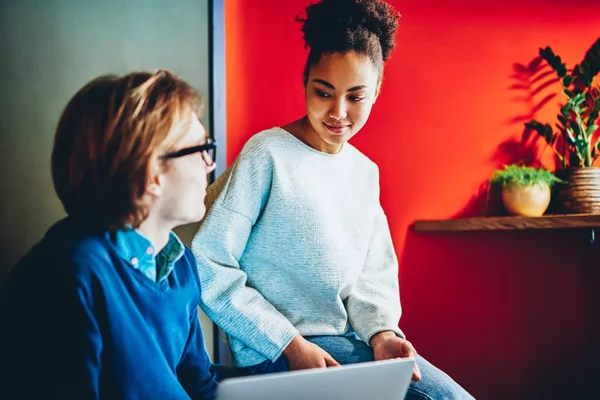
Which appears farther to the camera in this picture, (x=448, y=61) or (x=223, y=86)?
(x=448, y=61)

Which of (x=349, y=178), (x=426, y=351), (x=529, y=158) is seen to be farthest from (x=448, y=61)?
(x=426, y=351)

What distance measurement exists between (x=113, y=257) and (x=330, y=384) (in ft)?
1.36

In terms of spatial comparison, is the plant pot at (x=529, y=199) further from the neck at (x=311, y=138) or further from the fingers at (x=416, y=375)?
the fingers at (x=416, y=375)

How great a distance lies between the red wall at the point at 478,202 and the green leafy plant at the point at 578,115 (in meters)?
0.09

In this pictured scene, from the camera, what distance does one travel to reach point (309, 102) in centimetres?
140

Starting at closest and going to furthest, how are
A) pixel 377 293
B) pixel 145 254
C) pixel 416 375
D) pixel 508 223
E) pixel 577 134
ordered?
pixel 145 254 → pixel 416 375 → pixel 377 293 → pixel 508 223 → pixel 577 134

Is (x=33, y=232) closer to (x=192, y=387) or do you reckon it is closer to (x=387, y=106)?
(x=192, y=387)

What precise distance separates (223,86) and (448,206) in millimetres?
1168

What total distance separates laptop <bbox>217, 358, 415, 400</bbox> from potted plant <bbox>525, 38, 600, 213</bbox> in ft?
5.20

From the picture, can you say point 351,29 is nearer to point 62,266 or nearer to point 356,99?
point 356,99

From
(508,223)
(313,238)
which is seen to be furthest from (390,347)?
(508,223)

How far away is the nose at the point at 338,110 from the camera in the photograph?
1.36m

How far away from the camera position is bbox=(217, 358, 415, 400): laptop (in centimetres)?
72

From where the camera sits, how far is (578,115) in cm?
218
